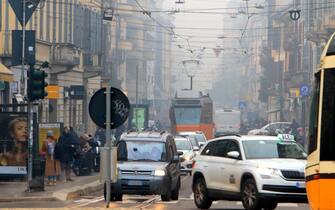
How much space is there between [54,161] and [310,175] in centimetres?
1935

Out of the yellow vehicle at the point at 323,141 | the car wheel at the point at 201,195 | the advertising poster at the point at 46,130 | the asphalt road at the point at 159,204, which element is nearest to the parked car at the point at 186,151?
the advertising poster at the point at 46,130

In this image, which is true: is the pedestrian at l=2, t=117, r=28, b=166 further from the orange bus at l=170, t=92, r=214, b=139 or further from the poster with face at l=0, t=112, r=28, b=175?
the orange bus at l=170, t=92, r=214, b=139

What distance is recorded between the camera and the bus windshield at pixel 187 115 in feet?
207

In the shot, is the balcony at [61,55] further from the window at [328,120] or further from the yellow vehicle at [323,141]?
the window at [328,120]

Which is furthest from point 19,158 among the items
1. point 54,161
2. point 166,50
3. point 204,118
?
point 166,50

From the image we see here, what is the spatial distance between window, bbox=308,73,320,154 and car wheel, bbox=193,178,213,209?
8.41m

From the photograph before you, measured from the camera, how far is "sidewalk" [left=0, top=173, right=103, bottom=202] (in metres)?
24.5

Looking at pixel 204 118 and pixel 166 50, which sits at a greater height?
pixel 166 50

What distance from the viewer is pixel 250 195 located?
19.1 metres

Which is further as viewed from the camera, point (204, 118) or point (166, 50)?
point (166, 50)

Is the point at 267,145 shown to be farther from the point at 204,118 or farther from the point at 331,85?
the point at 204,118

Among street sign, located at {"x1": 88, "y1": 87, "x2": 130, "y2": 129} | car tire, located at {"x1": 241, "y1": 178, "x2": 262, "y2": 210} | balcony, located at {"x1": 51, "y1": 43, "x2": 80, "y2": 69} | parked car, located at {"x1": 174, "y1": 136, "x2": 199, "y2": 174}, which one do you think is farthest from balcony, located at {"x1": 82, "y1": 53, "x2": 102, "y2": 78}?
street sign, located at {"x1": 88, "y1": 87, "x2": 130, "y2": 129}

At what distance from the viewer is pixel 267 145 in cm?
2017

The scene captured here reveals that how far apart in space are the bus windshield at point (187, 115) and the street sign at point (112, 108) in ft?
151
